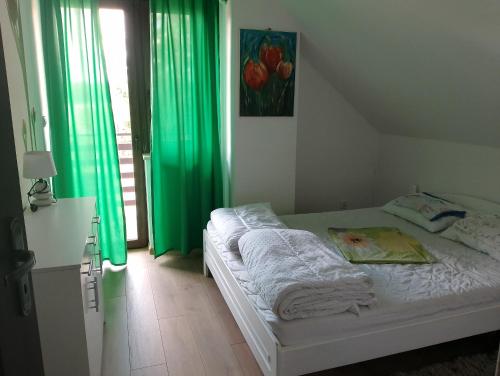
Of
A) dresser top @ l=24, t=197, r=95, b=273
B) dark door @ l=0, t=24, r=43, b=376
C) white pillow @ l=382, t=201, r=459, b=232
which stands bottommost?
white pillow @ l=382, t=201, r=459, b=232

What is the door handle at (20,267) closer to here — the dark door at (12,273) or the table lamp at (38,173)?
the dark door at (12,273)

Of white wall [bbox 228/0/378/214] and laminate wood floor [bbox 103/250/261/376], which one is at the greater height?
white wall [bbox 228/0/378/214]

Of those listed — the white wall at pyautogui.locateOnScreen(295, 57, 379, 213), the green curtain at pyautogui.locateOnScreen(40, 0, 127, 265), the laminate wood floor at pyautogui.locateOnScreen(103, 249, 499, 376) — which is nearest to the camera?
the laminate wood floor at pyautogui.locateOnScreen(103, 249, 499, 376)

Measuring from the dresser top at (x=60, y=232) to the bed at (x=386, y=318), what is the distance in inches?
34.6

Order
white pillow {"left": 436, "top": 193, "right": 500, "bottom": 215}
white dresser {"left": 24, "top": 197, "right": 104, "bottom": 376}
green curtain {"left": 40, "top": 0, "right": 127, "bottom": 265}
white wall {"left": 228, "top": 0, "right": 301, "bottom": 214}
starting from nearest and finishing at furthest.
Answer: white dresser {"left": 24, "top": 197, "right": 104, "bottom": 376} → white pillow {"left": 436, "top": 193, "right": 500, "bottom": 215} → green curtain {"left": 40, "top": 0, "right": 127, "bottom": 265} → white wall {"left": 228, "top": 0, "right": 301, "bottom": 214}

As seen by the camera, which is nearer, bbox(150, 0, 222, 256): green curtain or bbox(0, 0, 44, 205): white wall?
bbox(0, 0, 44, 205): white wall

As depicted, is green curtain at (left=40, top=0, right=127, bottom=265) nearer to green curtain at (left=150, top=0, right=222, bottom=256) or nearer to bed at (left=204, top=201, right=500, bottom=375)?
green curtain at (left=150, top=0, right=222, bottom=256)

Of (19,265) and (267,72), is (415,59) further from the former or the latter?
(19,265)

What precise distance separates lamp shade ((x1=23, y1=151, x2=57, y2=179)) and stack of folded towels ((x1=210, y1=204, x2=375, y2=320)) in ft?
3.93

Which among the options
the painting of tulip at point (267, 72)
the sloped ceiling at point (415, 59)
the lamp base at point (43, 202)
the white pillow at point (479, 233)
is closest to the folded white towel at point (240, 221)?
the painting of tulip at point (267, 72)

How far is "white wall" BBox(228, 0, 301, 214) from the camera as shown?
308 centimetres

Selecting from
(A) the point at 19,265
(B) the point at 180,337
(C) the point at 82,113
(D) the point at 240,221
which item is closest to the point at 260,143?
(D) the point at 240,221

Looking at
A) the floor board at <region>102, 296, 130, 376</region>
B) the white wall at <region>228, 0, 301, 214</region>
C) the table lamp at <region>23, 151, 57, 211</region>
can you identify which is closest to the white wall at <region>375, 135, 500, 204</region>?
the white wall at <region>228, 0, 301, 214</region>

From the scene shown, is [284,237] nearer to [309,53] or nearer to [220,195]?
[220,195]
